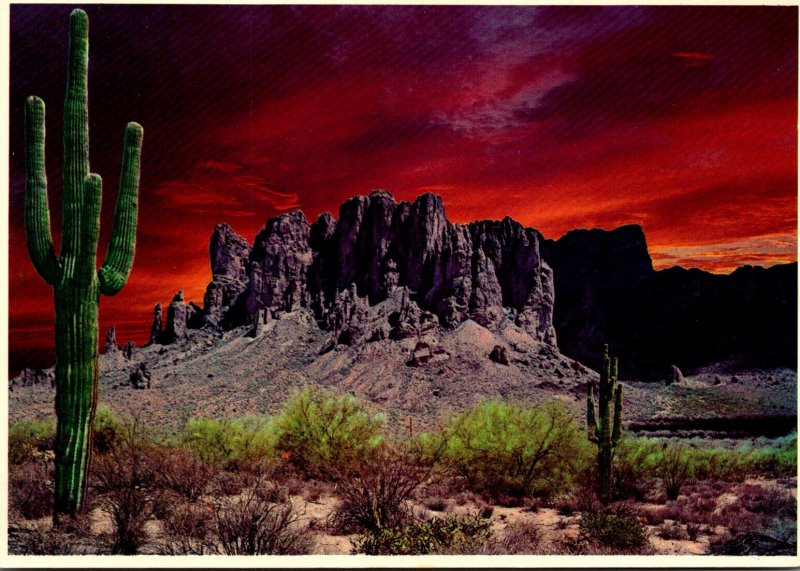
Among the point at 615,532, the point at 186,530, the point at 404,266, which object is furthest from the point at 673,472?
the point at 404,266

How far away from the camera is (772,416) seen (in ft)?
60.5

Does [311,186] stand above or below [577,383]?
above

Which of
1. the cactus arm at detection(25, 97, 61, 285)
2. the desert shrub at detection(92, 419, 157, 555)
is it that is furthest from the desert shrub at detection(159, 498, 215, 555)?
the cactus arm at detection(25, 97, 61, 285)

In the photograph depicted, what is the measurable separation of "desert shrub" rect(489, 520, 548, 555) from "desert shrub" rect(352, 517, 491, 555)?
20 cm

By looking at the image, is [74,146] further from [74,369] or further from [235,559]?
[235,559]

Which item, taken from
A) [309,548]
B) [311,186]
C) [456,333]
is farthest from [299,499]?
[456,333]

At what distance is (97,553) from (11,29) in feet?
29.3

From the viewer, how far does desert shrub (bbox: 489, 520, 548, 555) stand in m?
11.2

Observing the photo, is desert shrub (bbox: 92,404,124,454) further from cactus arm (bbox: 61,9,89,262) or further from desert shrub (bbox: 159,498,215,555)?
cactus arm (bbox: 61,9,89,262)

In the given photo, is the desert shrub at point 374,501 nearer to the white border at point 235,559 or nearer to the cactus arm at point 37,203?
the white border at point 235,559

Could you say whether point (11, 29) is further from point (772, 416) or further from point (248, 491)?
point (772, 416)

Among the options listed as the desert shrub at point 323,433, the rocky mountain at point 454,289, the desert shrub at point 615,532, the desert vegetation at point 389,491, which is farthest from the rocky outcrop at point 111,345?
the desert shrub at point 615,532

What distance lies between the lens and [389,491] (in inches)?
448

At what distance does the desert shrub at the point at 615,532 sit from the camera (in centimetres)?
1128
